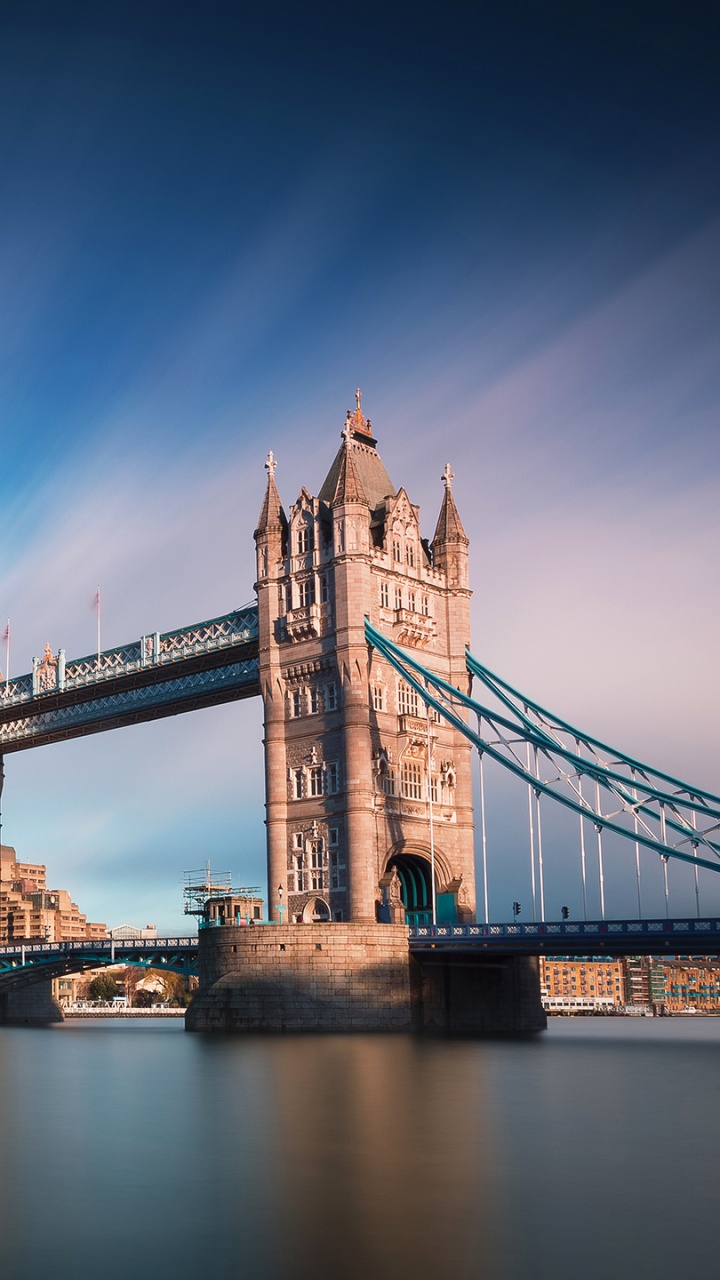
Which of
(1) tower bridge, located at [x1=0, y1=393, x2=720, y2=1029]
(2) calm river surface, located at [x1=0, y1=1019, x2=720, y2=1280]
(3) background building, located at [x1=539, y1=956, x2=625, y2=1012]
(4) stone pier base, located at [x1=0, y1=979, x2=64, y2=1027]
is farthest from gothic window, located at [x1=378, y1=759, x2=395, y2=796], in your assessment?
(3) background building, located at [x1=539, y1=956, x2=625, y2=1012]

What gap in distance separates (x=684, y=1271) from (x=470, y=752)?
56.8 metres

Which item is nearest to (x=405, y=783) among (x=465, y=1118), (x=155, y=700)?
(x=155, y=700)

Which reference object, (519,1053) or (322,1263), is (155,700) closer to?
(519,1053)

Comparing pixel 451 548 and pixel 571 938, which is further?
pixel 451 548

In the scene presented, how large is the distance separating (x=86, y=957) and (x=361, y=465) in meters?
33.8

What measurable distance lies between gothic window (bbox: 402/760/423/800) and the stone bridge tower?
0.08 m

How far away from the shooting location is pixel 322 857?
66750mm

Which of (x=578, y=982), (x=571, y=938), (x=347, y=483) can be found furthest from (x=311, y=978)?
(x=578, y=982)

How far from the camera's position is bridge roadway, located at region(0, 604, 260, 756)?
7562 cm

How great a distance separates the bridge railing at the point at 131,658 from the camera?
75.1m

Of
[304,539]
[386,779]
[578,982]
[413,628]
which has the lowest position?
[578,982]

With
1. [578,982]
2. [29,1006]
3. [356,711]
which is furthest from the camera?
[578,982]

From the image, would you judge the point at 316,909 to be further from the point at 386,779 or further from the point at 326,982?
the point at 326,982

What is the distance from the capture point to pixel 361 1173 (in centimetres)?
2144
